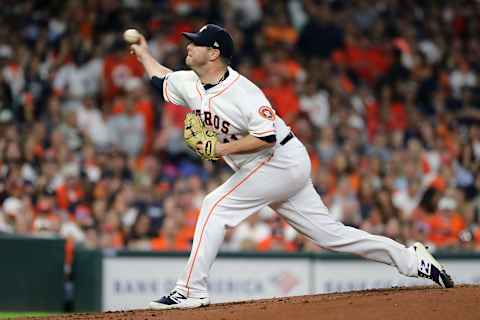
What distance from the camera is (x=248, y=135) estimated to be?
7102mm

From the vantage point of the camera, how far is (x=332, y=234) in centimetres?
744

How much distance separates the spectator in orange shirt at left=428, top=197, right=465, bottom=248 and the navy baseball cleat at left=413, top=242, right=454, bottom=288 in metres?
5.07

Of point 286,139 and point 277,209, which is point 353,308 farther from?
point 286,139

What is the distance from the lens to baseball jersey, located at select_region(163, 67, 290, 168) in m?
7.06

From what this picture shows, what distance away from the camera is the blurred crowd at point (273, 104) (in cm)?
1283

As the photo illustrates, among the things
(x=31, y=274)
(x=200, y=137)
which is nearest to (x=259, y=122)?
A: (x=200, y=137)

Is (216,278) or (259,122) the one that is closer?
(259,122)

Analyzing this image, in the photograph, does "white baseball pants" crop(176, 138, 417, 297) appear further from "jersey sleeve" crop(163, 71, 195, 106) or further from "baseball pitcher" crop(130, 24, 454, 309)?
"jersey sleeve" crop(163, 71, 195, 106)

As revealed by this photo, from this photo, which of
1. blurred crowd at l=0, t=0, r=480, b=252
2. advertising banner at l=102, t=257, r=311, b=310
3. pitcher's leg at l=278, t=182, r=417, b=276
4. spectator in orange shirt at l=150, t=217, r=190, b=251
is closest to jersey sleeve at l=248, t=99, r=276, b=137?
pitcher's leg at l=278, t=182, r=417, b=276

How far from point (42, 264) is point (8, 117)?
314 cm

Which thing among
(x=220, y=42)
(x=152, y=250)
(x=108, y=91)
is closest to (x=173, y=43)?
(x=108, y=91)

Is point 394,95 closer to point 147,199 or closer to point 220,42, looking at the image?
point 147,199

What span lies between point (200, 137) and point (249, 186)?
18.6 inches

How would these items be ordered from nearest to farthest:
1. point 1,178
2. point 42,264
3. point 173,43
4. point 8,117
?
point 42,264, point 1,178, point 8,117, point 173,43
